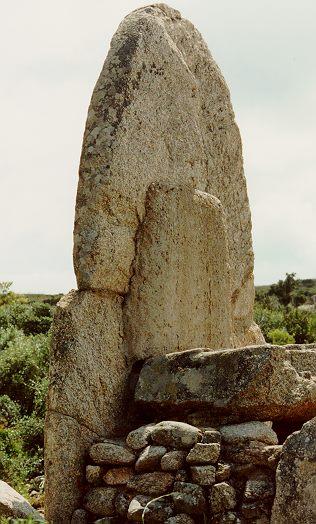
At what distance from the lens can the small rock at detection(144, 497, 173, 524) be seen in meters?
5.04

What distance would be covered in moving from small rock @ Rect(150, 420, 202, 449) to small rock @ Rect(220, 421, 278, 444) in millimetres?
180

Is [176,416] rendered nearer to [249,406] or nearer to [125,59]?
[249,406]

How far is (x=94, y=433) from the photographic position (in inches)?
224

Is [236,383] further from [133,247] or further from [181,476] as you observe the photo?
[133,247]

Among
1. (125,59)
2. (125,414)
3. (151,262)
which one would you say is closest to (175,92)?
(125,59)

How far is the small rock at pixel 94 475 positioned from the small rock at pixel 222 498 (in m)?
0.81

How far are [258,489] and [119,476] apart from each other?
92 cm

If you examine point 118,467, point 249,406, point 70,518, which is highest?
point 249,406

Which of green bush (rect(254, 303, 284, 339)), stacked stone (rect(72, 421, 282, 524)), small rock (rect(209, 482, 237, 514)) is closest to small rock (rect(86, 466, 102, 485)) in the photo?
stacked stone (rect(72, 421, 282, 524))

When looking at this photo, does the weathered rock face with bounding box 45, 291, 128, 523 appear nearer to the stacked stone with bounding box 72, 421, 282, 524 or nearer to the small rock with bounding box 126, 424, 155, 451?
the stacked stone with bounding box 72, 421, 282, 524

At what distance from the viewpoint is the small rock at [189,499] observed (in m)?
5.00

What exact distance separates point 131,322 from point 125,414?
0.66 m

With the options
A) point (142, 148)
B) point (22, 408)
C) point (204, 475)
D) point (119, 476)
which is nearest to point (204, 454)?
point (204, 475)

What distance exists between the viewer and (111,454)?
5.41 metres
